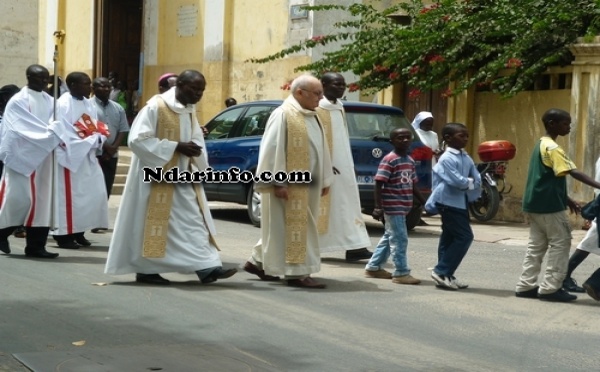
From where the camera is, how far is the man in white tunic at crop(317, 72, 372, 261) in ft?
37.8

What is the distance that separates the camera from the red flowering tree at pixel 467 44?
660 inches

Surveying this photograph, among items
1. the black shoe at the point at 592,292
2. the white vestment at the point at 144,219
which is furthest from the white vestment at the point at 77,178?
the black shoe at the point at 592,292

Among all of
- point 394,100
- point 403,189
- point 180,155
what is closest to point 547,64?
point 394,100

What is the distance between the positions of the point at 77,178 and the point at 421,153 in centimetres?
473

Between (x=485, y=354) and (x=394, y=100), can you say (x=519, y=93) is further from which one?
(x=485, y=354)

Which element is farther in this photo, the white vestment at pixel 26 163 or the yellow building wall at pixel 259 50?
the yellow building wall at pixel 259 50

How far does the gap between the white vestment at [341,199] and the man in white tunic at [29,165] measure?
2708mm

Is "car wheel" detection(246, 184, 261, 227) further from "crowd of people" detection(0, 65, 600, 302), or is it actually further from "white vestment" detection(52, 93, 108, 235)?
"crowd of people" detection(0, 65, 600, 302)

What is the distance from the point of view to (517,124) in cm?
1792

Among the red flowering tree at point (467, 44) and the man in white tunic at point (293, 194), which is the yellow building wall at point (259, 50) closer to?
the red flowering tree at point (467, 44)

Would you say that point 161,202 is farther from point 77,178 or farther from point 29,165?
point 77,178

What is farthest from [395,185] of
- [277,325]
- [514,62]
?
[514,62]

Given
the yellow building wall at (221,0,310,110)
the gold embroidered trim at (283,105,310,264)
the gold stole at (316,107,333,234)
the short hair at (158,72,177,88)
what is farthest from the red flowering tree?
the gold embroidered trim at (283,105,310,264)

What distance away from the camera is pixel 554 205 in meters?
9.70
